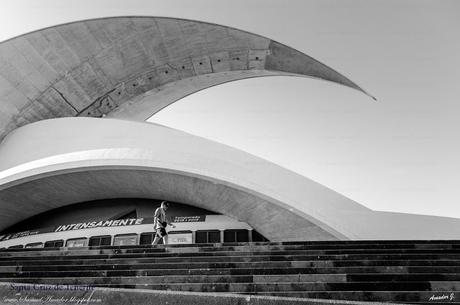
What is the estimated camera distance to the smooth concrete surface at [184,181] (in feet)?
38.5

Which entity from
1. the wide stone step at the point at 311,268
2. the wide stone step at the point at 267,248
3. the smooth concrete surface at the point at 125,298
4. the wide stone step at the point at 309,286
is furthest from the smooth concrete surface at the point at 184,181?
the smooth concrete surface at the point at 125,298

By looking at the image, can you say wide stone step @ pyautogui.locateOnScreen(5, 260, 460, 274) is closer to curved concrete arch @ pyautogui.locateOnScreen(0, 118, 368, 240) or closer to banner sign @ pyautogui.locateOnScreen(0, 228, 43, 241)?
curved concrete arch @ pyautogui.locateOnScreen(0, 118, 368, 240)

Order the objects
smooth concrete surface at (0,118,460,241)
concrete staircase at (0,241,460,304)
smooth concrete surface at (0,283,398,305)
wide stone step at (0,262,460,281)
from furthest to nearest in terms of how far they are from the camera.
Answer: smooth concrete surface at (0,118,460,241)
wide stone step at (0,262,460,281)
concrete staircase at (0,241,460,304)
smooth concrete surface at (0,283,398,305)

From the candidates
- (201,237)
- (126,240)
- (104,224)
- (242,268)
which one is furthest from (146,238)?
(242,268)

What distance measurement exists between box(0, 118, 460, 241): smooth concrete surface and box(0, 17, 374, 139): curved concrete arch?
2435 mm

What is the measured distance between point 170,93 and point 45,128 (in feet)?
20.6

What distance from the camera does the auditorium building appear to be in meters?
12.1

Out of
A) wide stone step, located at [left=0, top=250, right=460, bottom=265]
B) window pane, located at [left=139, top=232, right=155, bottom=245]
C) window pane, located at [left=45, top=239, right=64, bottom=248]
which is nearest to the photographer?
wide stone step, located at [left=0, top=250, right=460, bottom=265]

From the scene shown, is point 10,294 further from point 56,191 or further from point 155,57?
point 155,57

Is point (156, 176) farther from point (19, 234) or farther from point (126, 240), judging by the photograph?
point (19, 234)

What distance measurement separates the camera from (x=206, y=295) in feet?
8.85

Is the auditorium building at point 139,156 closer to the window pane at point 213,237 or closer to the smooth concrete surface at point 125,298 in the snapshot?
the window pane at point 213,237

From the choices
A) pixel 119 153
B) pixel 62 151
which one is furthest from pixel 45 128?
pixel 119 153

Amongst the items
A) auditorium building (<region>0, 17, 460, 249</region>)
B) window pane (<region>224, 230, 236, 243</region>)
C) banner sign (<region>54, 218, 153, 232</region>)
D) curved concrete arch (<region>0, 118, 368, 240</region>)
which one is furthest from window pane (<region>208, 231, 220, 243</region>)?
banner sign (<region>54, 218, 153, 232</region>)
